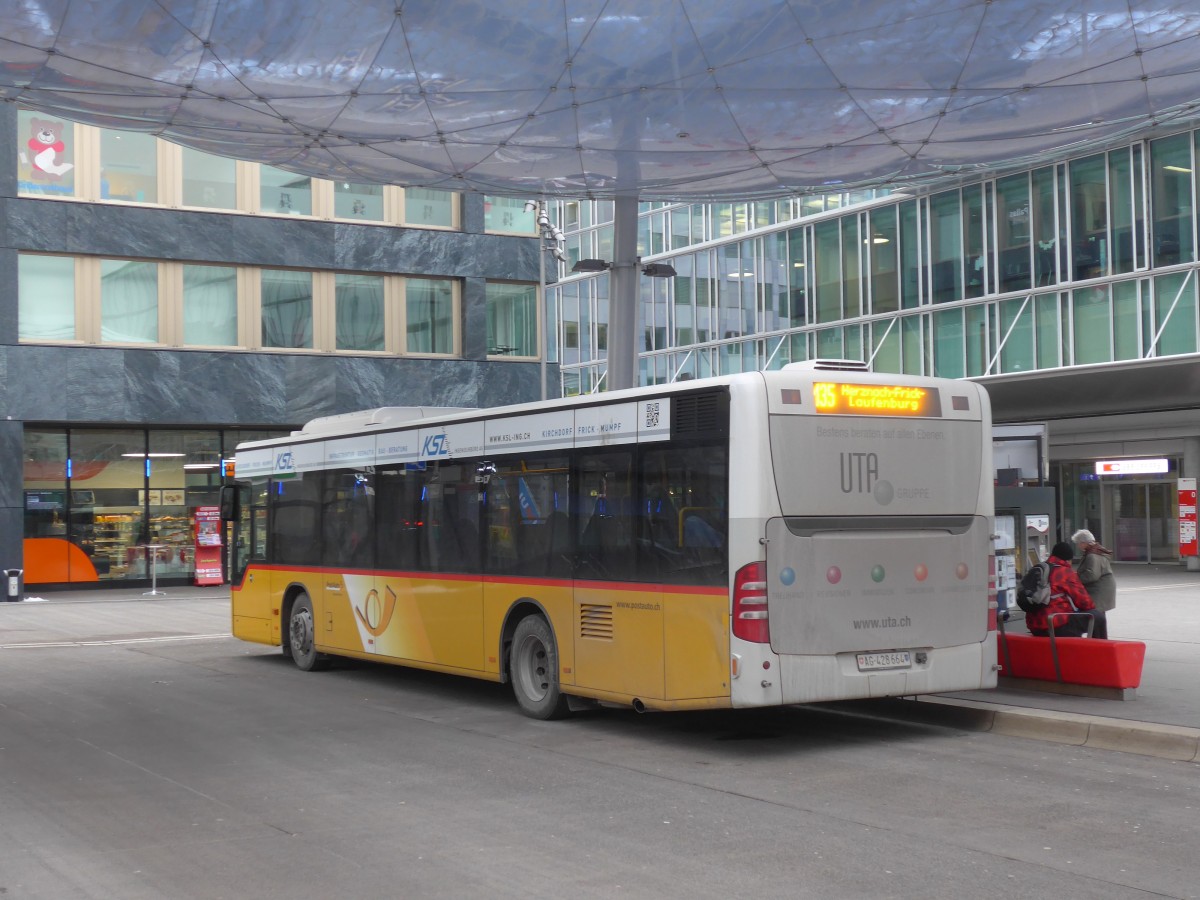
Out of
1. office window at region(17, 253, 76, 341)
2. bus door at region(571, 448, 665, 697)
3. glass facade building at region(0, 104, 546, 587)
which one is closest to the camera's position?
bus door at region(571, 448, 665, 697)

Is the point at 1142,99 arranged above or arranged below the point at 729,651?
above

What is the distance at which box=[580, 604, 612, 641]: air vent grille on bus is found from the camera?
1188 cm

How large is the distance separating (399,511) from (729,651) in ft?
19.2

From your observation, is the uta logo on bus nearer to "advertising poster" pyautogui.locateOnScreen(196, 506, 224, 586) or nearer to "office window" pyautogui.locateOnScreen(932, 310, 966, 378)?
"advertising poster" pyautogui.locateOnScreen(196, 506, 224, 586)

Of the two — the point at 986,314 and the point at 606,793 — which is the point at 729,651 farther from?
the point at 986,314

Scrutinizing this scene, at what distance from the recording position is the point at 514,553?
13273 millimetres

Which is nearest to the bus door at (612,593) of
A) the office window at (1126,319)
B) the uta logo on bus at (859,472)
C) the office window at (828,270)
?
the uta logo on bus at (859,472)

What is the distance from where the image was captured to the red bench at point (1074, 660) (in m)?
12.4

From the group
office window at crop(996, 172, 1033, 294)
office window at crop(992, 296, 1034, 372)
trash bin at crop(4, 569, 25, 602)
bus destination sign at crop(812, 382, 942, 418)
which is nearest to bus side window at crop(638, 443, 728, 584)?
bus destination sign at crop(812, 382, 942, 418)

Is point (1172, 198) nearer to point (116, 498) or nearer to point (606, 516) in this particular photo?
point (606, 516)

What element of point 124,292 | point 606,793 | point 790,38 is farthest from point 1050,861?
point 124,292

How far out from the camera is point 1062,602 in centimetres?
1351

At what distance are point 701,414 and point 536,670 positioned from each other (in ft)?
11.5

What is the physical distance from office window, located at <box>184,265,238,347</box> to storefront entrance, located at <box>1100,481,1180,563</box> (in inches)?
999
